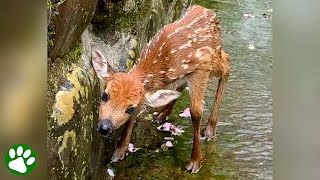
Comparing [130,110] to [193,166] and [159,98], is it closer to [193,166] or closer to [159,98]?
[159,98]

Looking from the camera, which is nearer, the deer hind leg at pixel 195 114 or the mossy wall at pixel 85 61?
the mossy wall at pixel 85 61

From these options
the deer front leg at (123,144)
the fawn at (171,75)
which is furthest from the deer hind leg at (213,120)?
the deer front leg at (123,144)

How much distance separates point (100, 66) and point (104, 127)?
0.17 m

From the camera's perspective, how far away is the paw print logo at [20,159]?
4.40 ft

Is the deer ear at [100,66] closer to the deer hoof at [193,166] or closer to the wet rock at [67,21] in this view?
the wet rock at [67,21]

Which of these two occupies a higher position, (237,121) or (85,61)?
(85,61)

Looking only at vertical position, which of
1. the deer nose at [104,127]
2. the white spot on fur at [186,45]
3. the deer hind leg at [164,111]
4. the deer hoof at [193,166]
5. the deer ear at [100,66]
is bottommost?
the deer hoof at [193,166]

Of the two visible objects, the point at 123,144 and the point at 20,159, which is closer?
the point at 20,159

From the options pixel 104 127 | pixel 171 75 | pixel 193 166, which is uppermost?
pixel 171 75

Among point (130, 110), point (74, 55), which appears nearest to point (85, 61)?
point (74, 55)

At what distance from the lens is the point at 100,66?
1.44m

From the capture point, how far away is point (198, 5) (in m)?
1.50

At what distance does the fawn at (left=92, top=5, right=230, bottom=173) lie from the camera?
1.43m

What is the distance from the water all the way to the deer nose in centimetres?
10
